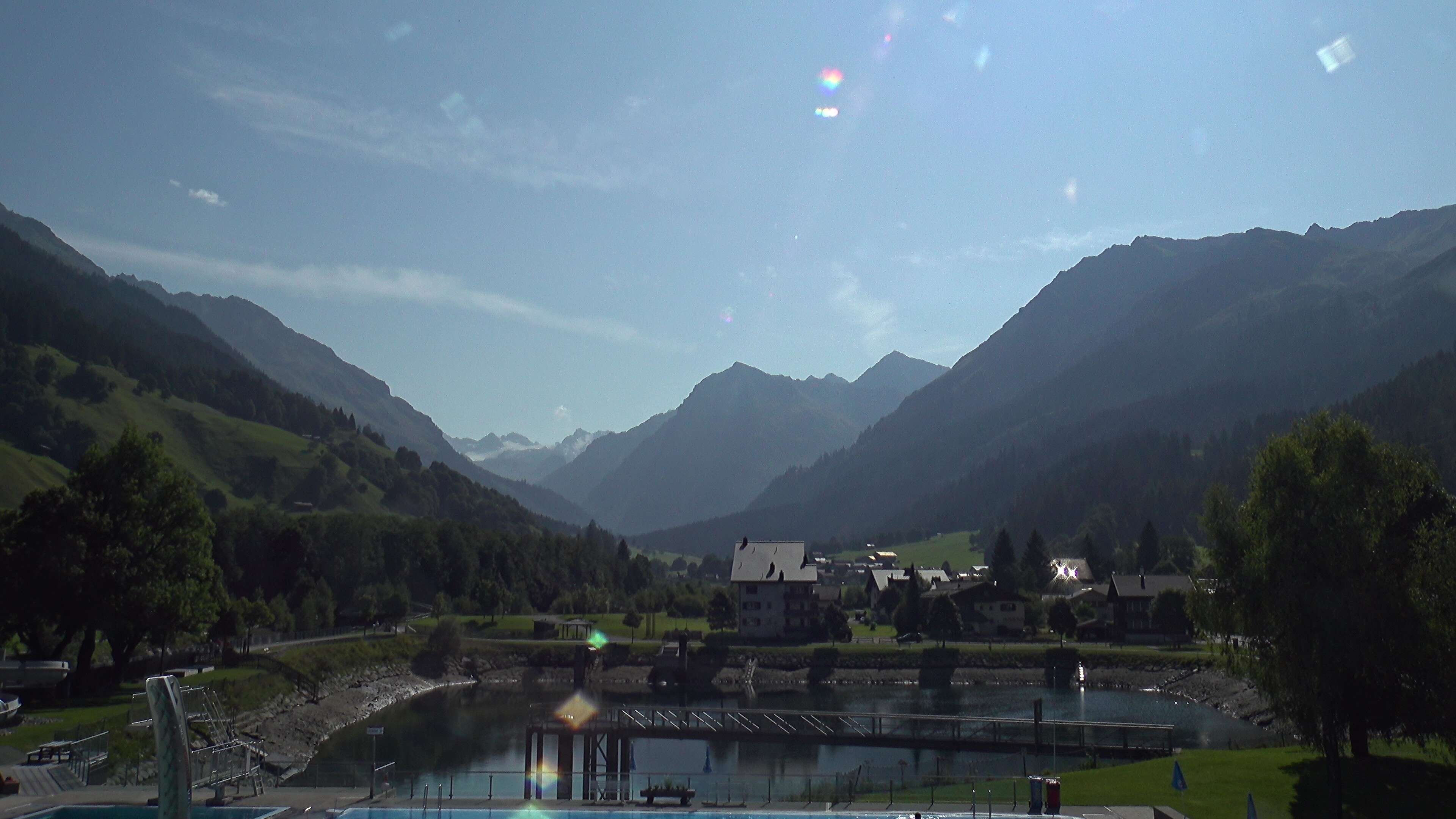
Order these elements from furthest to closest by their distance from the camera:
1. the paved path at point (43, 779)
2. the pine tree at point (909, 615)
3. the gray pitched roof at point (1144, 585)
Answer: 1. the gray pitched roof at point (1144, 585)
2. the pine tree at point (909, 615)
3. the paved path at point (43, 779)

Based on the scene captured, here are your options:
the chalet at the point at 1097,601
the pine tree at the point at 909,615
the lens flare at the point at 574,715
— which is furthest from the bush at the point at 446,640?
the chalet at the point at 1097,601

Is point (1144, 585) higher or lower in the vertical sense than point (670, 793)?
higher

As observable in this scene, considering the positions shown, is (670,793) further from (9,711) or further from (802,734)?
(9,711)

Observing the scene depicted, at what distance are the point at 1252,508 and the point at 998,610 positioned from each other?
7227 centimetres

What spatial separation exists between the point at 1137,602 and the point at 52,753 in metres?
93.2

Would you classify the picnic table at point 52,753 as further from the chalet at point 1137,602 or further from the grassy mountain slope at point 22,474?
the grassy mountain slope at point 22,474

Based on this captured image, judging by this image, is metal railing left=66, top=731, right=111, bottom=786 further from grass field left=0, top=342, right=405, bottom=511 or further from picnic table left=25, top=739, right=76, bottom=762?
grass field left=0, top=342, right=405, bottom=511

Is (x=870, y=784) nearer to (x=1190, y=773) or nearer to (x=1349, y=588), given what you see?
(x=1190, y=773)

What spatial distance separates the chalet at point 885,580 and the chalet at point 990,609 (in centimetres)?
2143

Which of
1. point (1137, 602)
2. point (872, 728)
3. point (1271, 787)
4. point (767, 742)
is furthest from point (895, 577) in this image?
point (1271, 787)

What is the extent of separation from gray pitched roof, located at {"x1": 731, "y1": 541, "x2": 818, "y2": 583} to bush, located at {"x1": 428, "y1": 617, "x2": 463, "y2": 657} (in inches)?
1141

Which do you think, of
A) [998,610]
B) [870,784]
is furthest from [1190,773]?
[998,610]

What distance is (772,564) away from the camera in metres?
102

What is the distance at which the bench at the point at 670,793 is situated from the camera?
3027cm
